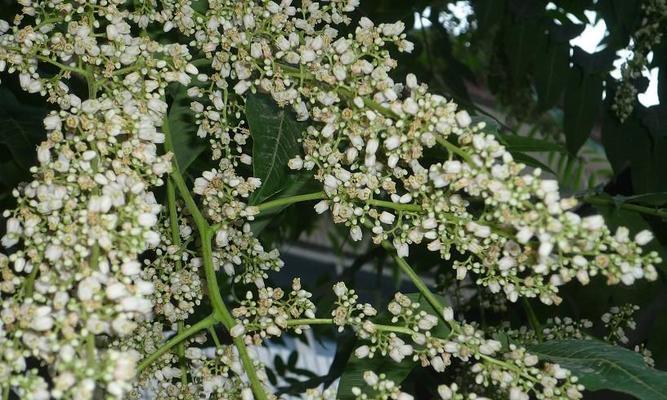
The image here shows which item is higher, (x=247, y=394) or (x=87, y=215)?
(x=87, y=215)

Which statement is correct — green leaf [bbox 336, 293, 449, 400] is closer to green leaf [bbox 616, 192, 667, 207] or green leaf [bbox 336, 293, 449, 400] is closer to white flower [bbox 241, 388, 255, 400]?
white flower [bbox 241, 388, 255, 400]

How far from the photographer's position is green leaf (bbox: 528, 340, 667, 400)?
0.94m

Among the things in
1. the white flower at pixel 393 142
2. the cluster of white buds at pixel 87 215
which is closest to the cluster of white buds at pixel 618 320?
the white flower at pixel 393 142

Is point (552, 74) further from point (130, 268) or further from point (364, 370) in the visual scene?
point (130, 268)

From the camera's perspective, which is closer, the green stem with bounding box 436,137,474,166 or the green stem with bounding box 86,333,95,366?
the green stem with bounding box 86,333,95,366

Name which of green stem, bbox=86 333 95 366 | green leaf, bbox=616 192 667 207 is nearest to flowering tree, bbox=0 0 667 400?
green stem, bbox=86 333 95 366

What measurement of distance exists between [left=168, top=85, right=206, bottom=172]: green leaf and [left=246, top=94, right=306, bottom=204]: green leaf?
10cm

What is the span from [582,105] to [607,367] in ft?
3.57

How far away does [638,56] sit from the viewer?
1.95 metres

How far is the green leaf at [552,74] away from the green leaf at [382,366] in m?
0.97

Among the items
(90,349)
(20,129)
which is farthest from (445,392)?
(20,129)

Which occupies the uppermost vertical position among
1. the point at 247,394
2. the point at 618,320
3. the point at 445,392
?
the point at 618,320

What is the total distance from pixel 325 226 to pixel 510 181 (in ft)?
11.5

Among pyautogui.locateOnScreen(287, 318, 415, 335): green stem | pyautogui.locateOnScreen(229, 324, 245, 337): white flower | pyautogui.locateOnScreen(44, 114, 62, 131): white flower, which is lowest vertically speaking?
pyautogui.locateOnScreen(229, 324, 245, 337): white flower
